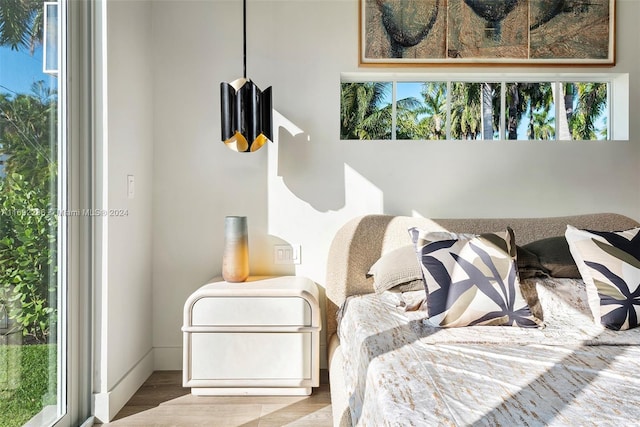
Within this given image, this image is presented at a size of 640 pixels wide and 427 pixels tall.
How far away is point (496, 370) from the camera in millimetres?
1200

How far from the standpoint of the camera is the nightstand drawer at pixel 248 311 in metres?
2.08

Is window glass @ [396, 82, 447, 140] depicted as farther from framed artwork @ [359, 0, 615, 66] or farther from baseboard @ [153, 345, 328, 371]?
baseboard @ [153, 345, 328, 371]

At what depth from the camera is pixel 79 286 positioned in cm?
189

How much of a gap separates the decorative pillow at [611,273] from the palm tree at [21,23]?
7.55 ft

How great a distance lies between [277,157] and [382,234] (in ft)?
2.51

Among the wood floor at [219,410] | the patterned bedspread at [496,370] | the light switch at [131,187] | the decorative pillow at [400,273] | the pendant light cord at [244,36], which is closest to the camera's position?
the patterned bedspread at [496,370]

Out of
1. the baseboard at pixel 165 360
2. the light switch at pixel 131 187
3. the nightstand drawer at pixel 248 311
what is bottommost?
the baseboard at pixel 165 360

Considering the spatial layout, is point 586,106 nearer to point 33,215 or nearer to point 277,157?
point 277,157

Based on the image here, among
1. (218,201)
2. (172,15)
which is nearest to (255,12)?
(172,15)

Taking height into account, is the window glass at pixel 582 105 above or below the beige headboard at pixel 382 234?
above

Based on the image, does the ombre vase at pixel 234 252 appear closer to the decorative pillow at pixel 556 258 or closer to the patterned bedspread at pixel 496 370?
the patterned bedspread at pixel 496 370

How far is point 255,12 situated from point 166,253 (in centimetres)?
152

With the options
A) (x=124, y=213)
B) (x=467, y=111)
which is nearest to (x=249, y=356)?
(x=124, y=213)

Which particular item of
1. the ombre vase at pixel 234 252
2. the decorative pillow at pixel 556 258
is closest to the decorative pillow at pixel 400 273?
the decorative pillow at pixel 556 258
